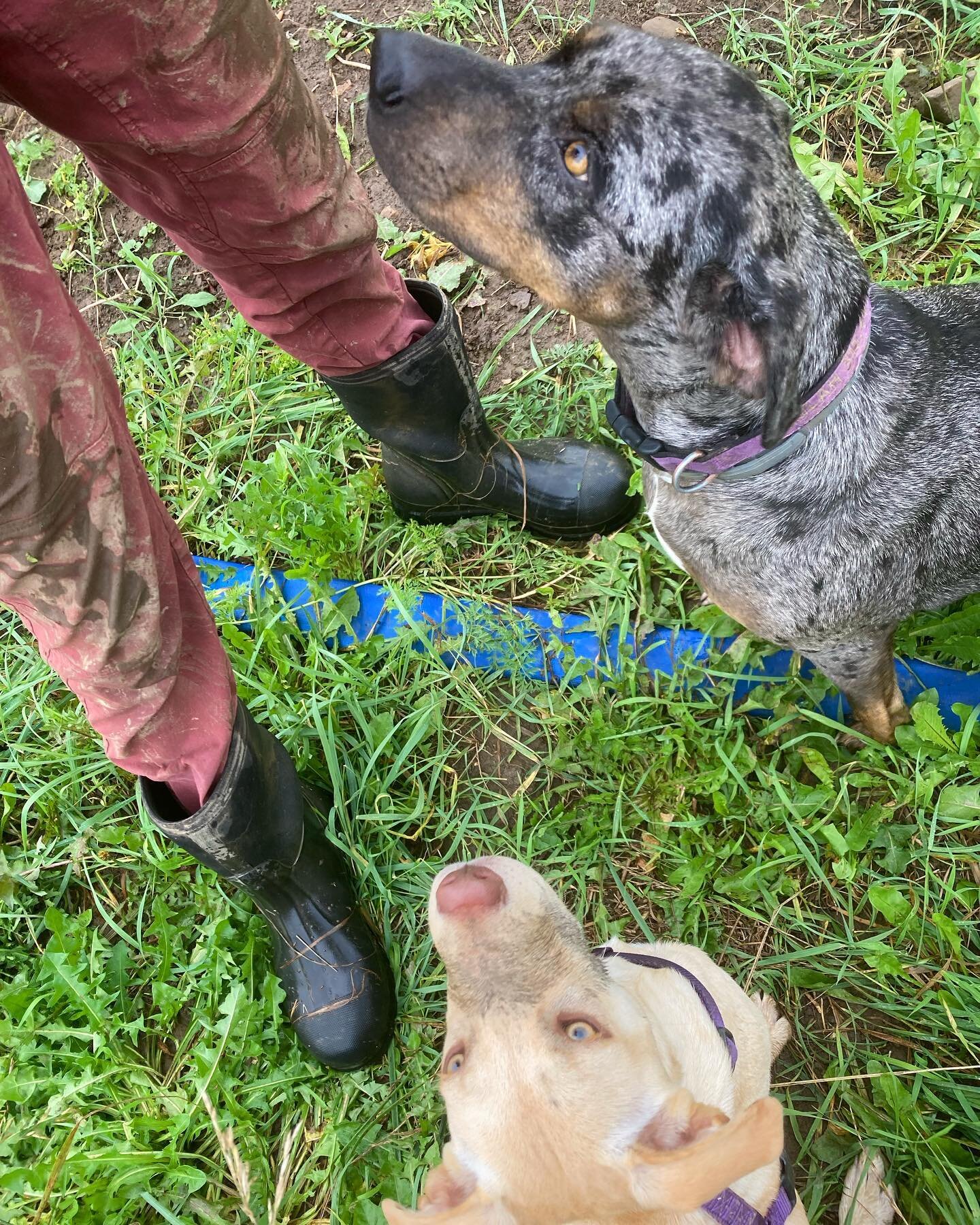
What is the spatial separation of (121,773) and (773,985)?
2.70 m

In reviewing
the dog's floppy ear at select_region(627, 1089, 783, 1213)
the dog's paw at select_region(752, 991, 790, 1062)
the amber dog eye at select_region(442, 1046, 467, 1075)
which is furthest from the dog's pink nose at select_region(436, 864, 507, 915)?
the dog's paw at select_region(752, 991, 790, 1062)

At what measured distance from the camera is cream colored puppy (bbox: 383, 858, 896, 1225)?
69.7 inches

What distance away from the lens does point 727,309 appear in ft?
7.25

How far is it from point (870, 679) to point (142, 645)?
2381 mm

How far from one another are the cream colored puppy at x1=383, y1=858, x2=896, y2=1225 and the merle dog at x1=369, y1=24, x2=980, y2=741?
1301 millimetres

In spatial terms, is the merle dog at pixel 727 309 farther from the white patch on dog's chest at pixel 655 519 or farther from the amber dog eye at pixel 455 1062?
the amber dog eye at pixel 455 1062

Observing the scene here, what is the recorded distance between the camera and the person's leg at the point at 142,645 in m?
1.82

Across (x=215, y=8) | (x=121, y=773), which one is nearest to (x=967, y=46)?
(x=215, y=8)

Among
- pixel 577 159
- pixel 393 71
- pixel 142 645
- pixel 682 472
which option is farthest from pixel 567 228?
pixel 142 645

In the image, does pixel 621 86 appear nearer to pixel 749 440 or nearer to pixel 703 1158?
pixel 749 440

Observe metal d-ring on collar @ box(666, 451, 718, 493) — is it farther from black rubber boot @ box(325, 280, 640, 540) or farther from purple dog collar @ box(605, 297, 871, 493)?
black rubber boot @ box(325, 280, 640, 540)

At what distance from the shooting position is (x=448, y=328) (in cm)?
313

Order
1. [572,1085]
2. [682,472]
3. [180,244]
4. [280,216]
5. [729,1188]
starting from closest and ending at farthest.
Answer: [572,1085]
[729,1188]
[280,216]
[682,472]
[180,244]

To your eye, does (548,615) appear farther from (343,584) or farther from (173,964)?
(173,964)
